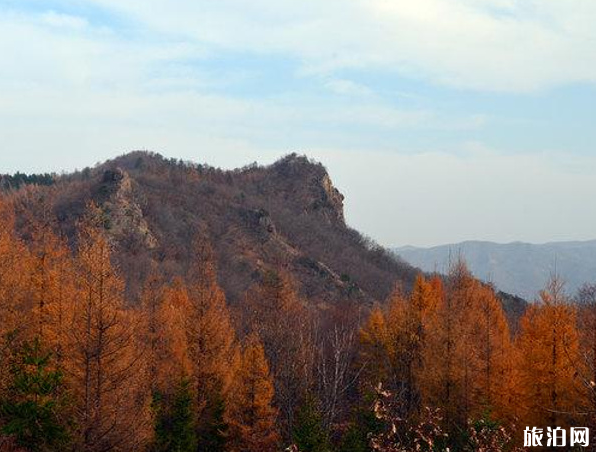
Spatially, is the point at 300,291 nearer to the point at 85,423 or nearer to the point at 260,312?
the point at 260,312

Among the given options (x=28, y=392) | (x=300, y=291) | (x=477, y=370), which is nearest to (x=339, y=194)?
(x=300, y=291)

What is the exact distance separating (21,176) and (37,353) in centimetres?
10479

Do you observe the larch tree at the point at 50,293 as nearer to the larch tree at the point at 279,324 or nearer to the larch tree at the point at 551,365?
the larch tree at the point at 279,324

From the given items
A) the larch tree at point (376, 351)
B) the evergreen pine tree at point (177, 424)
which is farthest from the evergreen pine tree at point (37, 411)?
the larch tree at point (376, 351)

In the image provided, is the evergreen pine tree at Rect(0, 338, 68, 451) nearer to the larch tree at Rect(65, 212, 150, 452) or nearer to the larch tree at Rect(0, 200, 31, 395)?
the larch tree at Rect(65, 212, 150, 452)

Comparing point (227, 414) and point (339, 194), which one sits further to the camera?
point (339, 194)

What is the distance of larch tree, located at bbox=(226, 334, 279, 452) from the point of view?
24.7m

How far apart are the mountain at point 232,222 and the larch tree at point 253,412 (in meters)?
27.5

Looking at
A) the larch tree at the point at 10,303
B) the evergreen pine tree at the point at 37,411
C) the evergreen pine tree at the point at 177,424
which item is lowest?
Result: the evergreen pine tree at the point at 177,424

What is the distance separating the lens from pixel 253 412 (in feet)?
82.2

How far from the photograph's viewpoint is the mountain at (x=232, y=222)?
73875 millimetres

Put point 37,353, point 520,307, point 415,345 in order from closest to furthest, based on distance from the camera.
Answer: point 37,353 < point 415,345 < point 520,307

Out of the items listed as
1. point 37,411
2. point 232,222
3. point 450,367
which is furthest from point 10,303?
point 232,222

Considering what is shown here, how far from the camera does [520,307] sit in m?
80.1
